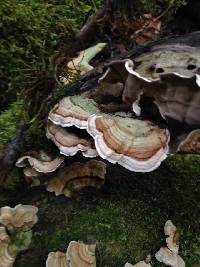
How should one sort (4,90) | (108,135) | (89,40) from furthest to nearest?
1. (4,90)
2. (89,40)
3. (108,135)

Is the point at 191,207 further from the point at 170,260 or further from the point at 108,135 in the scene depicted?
the point at 108,135

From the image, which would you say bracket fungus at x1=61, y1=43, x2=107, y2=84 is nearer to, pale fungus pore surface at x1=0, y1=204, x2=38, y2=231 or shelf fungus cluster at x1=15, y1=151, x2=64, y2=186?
shelf fungus cluster at x1=15, y1=151, x2=64, y2=186

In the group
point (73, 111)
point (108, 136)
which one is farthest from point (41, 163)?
point (108, 136)

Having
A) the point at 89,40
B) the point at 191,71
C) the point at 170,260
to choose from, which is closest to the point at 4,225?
the point at 170,260

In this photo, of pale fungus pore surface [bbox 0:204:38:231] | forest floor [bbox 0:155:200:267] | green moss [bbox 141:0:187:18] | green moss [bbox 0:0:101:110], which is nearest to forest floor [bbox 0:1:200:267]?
forest floor [bbox 0:155:200:267]

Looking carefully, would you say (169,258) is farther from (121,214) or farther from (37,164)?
(37,164)

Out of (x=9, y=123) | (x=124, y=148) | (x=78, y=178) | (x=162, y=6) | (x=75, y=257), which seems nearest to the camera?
(x=124, y=148)
